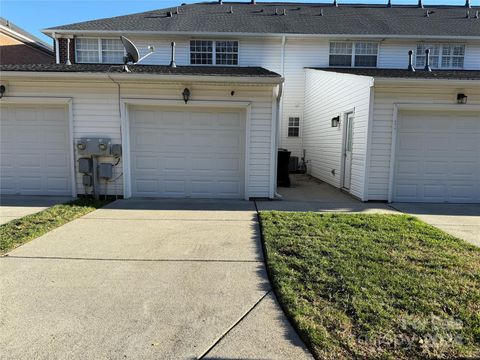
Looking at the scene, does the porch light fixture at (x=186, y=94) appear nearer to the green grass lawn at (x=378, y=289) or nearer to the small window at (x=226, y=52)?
the green grass lawn at (x=378, y=289)

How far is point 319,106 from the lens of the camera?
484 inches

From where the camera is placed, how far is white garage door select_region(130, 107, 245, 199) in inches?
313

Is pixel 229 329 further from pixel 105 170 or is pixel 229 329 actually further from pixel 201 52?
pixel 201 52

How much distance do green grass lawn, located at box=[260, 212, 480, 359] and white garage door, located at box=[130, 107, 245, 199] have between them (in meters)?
3.01

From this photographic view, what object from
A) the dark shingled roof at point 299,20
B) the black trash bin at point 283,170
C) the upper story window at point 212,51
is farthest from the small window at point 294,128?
the black trash bin at point 283,170

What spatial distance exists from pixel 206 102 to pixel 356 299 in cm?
587

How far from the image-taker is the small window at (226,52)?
14117 mm

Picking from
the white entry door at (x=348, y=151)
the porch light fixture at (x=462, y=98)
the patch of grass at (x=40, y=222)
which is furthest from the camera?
the white entry door at (x=348, y=151)

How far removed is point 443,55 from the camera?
14102 millimetres

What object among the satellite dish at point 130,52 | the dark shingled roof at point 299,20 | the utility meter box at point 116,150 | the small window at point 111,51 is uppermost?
the dark shingled roof at point 299,20

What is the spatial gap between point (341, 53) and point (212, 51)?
5492mm

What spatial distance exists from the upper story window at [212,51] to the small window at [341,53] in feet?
13.6

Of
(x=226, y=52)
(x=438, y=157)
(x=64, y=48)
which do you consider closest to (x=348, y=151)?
(x=438, y=157)

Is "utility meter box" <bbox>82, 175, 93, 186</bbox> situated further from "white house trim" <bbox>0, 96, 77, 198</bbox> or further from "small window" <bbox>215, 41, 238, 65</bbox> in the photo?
"small window" <bbox>215, 41, 238, 65</bbox>
